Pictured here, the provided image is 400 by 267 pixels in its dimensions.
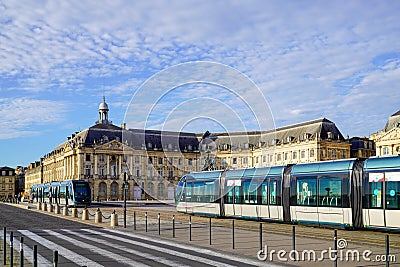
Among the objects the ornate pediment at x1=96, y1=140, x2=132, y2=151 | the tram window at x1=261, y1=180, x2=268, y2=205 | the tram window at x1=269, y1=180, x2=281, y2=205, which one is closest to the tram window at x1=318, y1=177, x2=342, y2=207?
the tram window at x1=269, y1=180, x2=281, y2=205

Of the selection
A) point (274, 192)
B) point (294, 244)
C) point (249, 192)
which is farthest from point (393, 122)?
point (294, 244)

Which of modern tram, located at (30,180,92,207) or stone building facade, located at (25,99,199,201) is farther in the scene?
stone building facade, located at (25,99,199,201)

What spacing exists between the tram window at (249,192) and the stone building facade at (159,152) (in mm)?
80249

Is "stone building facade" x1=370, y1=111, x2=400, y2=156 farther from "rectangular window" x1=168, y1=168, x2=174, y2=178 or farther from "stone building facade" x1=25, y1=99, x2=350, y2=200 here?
"rectangular window" x1=168, y1=168, x2=174, y2=178

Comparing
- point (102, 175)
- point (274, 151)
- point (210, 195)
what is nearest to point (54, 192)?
point (210, 195)

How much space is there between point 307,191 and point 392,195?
19.1 ft

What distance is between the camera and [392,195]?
22.1m

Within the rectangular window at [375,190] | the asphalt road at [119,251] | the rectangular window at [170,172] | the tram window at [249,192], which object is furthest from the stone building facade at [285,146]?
the asphalt road at [119,251]

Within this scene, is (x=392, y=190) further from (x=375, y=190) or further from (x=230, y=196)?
(x=230, y=196)

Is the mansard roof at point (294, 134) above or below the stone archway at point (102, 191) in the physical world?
above

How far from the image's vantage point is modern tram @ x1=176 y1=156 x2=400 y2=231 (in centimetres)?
2259

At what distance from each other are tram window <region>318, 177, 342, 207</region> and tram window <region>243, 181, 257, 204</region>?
640 centimetres

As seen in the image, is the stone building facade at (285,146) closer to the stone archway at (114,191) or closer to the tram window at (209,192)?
the stone archway at (114,191)

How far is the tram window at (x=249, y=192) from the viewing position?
32.1 m
